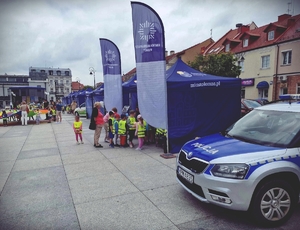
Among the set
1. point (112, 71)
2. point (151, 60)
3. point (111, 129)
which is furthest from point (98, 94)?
point (151, 60)

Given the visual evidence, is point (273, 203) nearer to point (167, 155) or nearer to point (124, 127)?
point (167, 155)

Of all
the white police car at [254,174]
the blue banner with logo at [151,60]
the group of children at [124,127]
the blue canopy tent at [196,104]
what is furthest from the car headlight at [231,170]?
the group of children at [124,127]

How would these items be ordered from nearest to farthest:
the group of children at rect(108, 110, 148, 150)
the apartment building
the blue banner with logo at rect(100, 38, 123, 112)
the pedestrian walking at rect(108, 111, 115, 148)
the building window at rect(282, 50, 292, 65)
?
the group of children at rect(108, 110, 148, 150), the pedestrian walking at rect(108, 111, 115, 148), the blue banner with logo at rect(100, 38, 123, 112), the apartment building, the building window at rect(282, 50, 292, 65)

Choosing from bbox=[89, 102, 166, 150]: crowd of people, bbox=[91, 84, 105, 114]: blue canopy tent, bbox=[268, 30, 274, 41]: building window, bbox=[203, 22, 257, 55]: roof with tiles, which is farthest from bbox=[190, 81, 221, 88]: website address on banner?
bbox=[203, 22, 257, 55]: roof with tiles

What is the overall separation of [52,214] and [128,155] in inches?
149

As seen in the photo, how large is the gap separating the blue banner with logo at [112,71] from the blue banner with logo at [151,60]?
12.2 feet

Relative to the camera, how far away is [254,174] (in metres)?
2.97

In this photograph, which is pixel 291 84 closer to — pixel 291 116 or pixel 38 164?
Result: pixel 291 116

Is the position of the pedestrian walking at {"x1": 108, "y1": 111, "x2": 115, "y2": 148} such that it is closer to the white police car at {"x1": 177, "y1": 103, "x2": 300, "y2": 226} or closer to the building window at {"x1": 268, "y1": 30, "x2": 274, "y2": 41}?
the white police car at {"x1": 177, "y1": 103, "x2": 300, "y2": 226}

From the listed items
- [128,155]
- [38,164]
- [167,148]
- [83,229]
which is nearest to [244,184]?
[83,229]

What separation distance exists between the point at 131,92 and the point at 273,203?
964 centimetres

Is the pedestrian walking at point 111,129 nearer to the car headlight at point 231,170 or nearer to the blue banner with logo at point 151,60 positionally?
the blue banner with logo at point 151,60

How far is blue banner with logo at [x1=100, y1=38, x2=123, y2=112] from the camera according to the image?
10955 millimetres

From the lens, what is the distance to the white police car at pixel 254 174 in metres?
3.01
